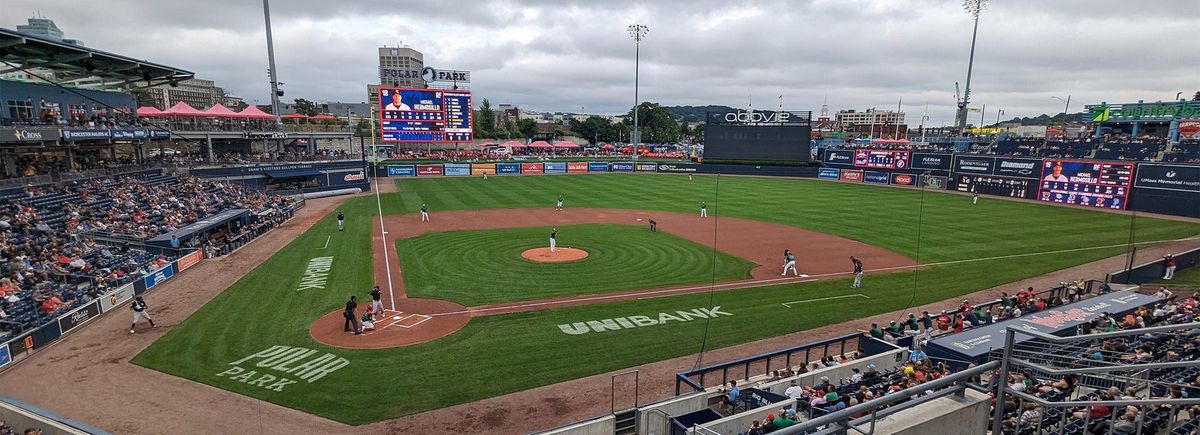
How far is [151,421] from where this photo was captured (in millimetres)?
Answer: 12461

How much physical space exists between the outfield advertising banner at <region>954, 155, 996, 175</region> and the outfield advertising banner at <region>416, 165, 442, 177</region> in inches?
2299

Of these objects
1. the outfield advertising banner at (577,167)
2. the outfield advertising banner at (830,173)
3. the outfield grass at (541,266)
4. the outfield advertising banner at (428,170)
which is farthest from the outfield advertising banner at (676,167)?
the outfield grass at (541,266)

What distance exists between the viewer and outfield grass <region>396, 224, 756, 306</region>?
73.2 feet

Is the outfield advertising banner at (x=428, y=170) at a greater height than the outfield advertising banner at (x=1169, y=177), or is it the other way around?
the outfield advertising banner at (x=1169, y=177)

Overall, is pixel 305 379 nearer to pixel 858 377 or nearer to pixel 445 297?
pixel 445 297

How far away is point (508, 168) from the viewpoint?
7362 cm

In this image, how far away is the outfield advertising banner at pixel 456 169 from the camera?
70188mm

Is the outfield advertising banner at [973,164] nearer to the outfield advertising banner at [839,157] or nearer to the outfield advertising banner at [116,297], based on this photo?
the outfield advertising banner at [839,157]

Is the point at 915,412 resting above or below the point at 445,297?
above

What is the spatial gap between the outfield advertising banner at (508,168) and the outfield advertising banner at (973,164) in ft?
165

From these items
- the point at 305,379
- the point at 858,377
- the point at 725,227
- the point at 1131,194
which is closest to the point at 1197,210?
the point at 1131,194

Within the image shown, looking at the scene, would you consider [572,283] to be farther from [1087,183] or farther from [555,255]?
[1087,183]

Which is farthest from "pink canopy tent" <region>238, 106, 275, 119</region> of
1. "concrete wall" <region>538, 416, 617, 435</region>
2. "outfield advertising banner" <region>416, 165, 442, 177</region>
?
"concrete wall" <region>538, 416, 617, 435</region>

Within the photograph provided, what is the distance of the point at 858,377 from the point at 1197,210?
4535cm
